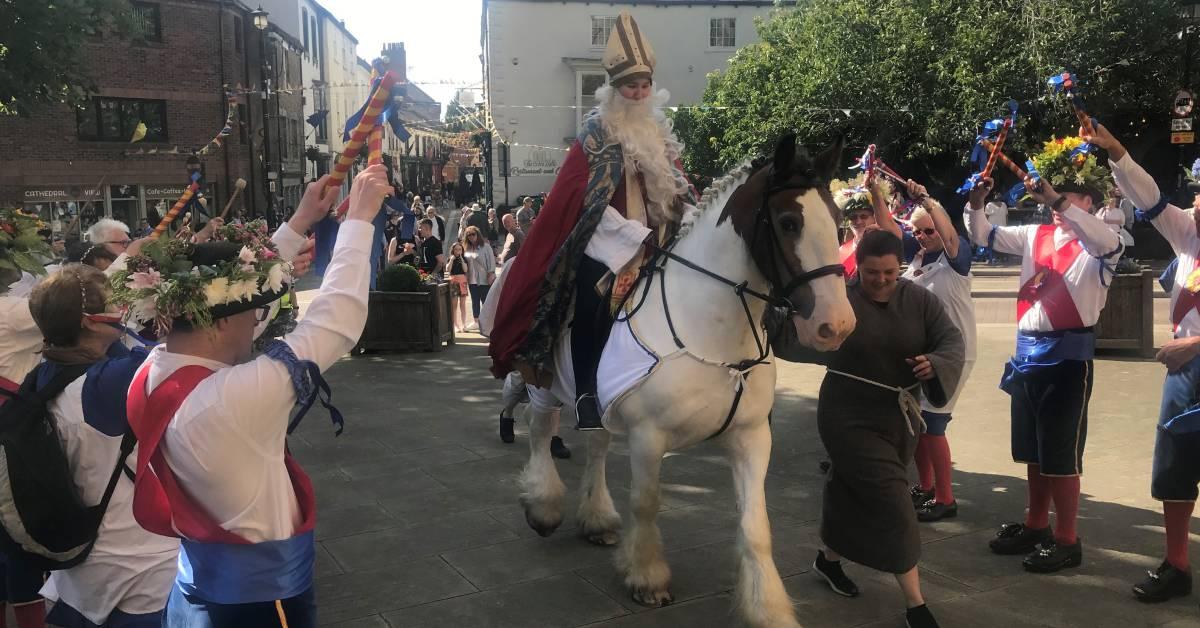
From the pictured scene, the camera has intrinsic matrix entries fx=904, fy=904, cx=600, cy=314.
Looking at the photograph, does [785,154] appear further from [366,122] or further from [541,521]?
[541,521]

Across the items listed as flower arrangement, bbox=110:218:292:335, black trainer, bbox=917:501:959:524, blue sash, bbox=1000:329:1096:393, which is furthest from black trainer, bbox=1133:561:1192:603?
flower arrangement, bbox=110:218:292:335

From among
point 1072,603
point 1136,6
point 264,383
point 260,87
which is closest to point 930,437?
point 1072,603

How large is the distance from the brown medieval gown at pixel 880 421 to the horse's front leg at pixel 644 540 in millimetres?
809

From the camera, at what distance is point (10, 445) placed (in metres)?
3.09

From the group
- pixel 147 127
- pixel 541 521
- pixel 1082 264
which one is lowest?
pixel 541 521

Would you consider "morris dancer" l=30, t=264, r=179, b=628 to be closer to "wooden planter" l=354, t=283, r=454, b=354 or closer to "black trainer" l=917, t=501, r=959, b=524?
"black trainer" l=917, t=501, r=959, b=524

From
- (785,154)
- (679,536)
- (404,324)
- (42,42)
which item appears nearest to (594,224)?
(785,154)

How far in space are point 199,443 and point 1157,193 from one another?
4.44m

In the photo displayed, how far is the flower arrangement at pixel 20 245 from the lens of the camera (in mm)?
4473

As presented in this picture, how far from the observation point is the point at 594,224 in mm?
4566

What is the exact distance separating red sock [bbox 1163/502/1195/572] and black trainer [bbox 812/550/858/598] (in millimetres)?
1528

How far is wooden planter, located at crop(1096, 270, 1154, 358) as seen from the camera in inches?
401

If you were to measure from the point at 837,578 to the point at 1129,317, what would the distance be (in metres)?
7.61

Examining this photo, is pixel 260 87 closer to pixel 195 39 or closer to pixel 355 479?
pixel 195 39
